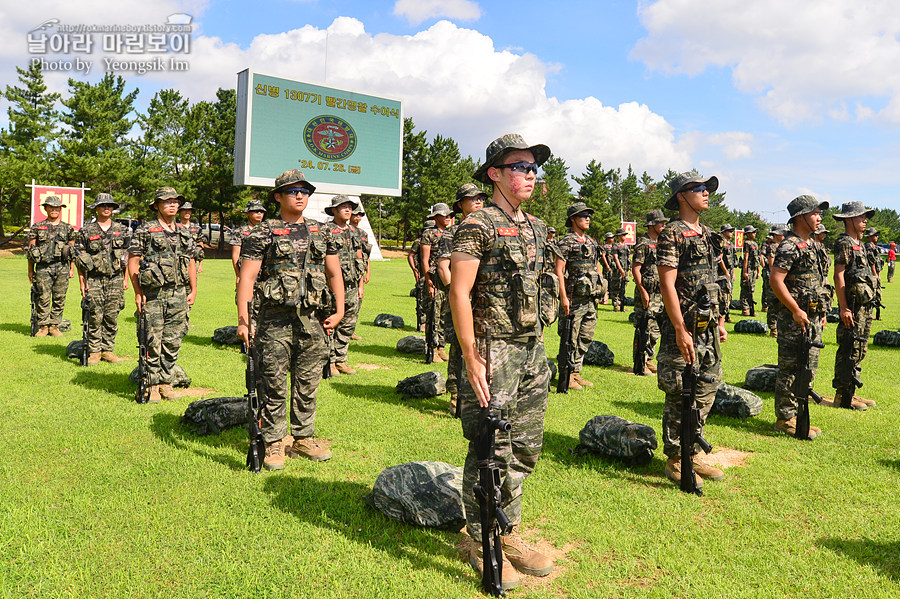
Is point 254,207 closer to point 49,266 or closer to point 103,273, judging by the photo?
point 103,273

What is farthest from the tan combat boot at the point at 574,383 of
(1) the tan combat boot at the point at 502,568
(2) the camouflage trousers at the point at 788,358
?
(1) the tan combat boot at the point at 502,568

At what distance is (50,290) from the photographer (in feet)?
37.8

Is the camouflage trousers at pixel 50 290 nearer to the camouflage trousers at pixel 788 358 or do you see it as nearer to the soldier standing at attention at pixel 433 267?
the soldier standing at attention at pixel 433 267

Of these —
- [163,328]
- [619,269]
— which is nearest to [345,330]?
[163,328]

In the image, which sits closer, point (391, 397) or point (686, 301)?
point (686, 301)

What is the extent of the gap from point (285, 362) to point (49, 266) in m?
9.35

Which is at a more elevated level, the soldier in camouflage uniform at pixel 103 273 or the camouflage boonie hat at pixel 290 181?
the camouflage boonie hat at pixel 290 181

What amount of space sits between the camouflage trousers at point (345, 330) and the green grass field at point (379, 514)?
1.81 m

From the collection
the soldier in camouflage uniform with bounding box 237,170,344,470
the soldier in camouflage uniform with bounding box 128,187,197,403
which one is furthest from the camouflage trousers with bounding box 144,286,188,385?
the soldier in camouflage uniform with bounding box 237,170,344,470

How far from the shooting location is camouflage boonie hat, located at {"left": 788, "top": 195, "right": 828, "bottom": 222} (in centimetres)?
633

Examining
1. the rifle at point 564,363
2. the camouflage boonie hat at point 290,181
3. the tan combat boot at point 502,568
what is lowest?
the tan combat boot at point 502,568

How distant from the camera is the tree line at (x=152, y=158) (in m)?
39.5

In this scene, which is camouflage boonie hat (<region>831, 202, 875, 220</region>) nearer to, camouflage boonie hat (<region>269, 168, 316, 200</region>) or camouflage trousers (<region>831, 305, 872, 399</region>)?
camouflage trousers (<region>831, 305, 872, 399</region>)

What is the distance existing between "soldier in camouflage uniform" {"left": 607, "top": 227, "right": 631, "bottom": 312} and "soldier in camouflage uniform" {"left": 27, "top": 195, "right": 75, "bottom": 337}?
548 inches
